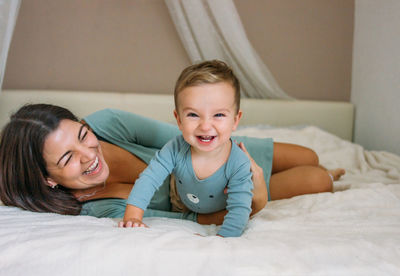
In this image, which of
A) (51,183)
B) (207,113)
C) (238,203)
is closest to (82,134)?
(51,183)

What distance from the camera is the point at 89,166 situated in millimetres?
1154

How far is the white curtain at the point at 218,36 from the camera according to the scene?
1.96m

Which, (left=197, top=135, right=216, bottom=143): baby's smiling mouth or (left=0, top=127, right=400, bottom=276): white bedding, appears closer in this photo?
(left=0, top=127, right=400, bottom=276): white bedding

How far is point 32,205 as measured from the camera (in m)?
1.15

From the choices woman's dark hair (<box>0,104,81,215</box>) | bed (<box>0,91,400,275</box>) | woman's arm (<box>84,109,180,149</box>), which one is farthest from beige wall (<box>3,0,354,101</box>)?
bed (<box>0,91,400,275</box>)

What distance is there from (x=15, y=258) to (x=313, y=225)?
0.82 m

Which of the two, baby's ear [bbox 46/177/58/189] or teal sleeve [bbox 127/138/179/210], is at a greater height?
teal sleeve [bbox 127/138/179/210]

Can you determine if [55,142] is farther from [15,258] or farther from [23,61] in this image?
[23,61]

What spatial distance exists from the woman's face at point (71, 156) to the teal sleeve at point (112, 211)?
0.11 m

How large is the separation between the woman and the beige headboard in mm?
739

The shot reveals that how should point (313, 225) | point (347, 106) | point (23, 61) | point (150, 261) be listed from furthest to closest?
point (347, 106) < point (23, 61) < point (313, 225) < point (150, 261)

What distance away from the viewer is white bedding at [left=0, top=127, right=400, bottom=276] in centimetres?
81

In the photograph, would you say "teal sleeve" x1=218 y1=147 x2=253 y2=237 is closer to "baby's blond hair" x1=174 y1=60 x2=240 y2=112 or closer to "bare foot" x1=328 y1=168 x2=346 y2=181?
"baby's blond hair" x1=174 y1=60 x2=240 y2=112

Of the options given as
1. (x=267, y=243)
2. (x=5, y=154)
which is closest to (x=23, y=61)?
(x=5, y=154)
